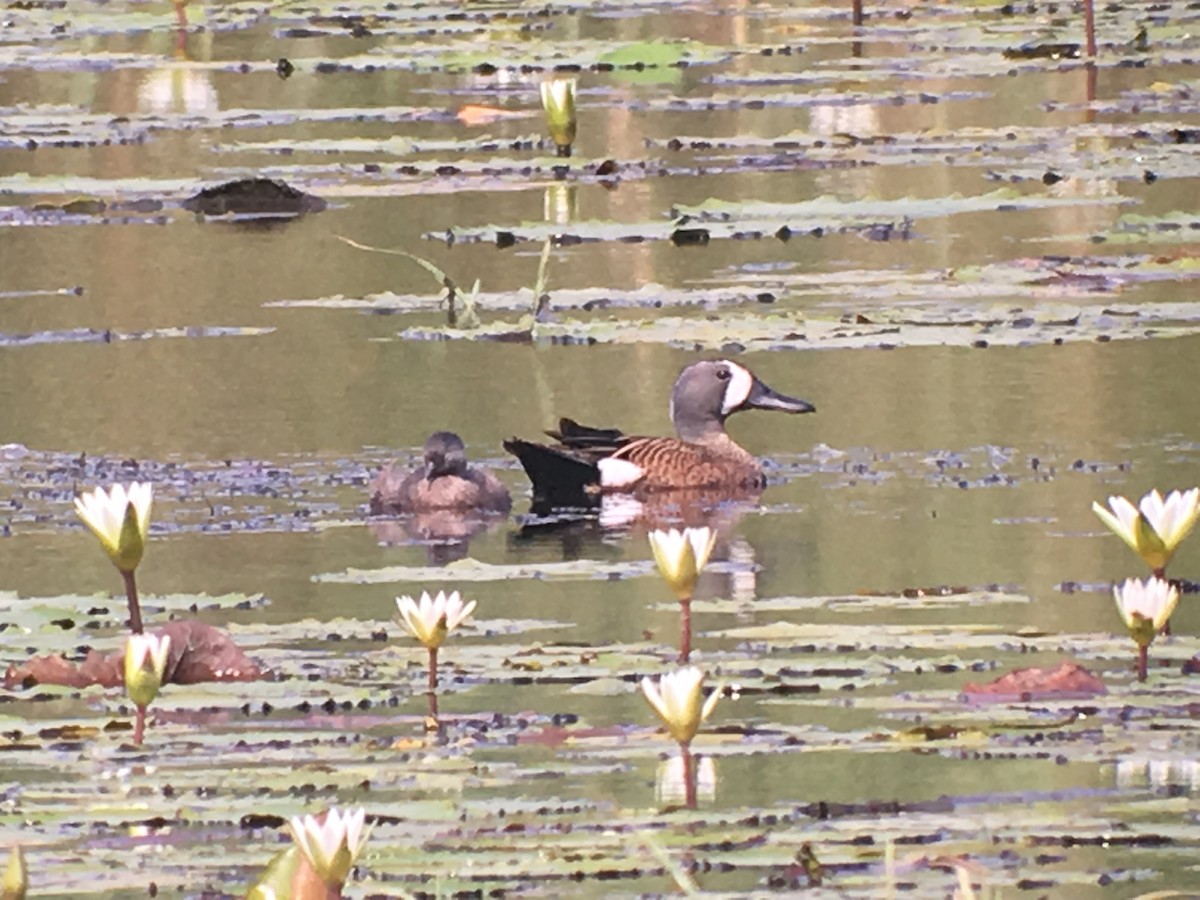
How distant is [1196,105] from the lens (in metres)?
16.0

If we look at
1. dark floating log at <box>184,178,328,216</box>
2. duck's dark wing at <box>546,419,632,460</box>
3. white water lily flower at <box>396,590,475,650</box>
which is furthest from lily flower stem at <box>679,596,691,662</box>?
dark floating log at <box>184,178,328,216</box>

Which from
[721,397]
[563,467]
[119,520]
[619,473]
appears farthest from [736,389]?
[119,520]

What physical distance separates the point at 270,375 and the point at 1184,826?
563 cm

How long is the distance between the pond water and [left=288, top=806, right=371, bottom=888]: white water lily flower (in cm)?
46

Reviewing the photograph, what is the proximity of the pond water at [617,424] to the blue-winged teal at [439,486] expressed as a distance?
0.35 feet

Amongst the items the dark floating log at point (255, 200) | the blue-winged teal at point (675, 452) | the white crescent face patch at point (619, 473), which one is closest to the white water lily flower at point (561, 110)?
the dark floating log at point (255, 200)

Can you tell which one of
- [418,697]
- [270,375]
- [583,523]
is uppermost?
[270,375]

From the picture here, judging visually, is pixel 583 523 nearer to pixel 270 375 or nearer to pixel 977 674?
pixel 270 375

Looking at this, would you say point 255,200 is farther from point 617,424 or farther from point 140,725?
point 140,725

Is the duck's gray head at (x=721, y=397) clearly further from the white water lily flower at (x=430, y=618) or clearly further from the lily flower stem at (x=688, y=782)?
the lily flower stem at (x=688, y=782)

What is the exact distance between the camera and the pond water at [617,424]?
5.12 metres

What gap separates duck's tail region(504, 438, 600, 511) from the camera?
8.73m

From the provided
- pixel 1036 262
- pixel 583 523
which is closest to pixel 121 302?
pixel 1036 262

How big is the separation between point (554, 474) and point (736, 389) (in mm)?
885
